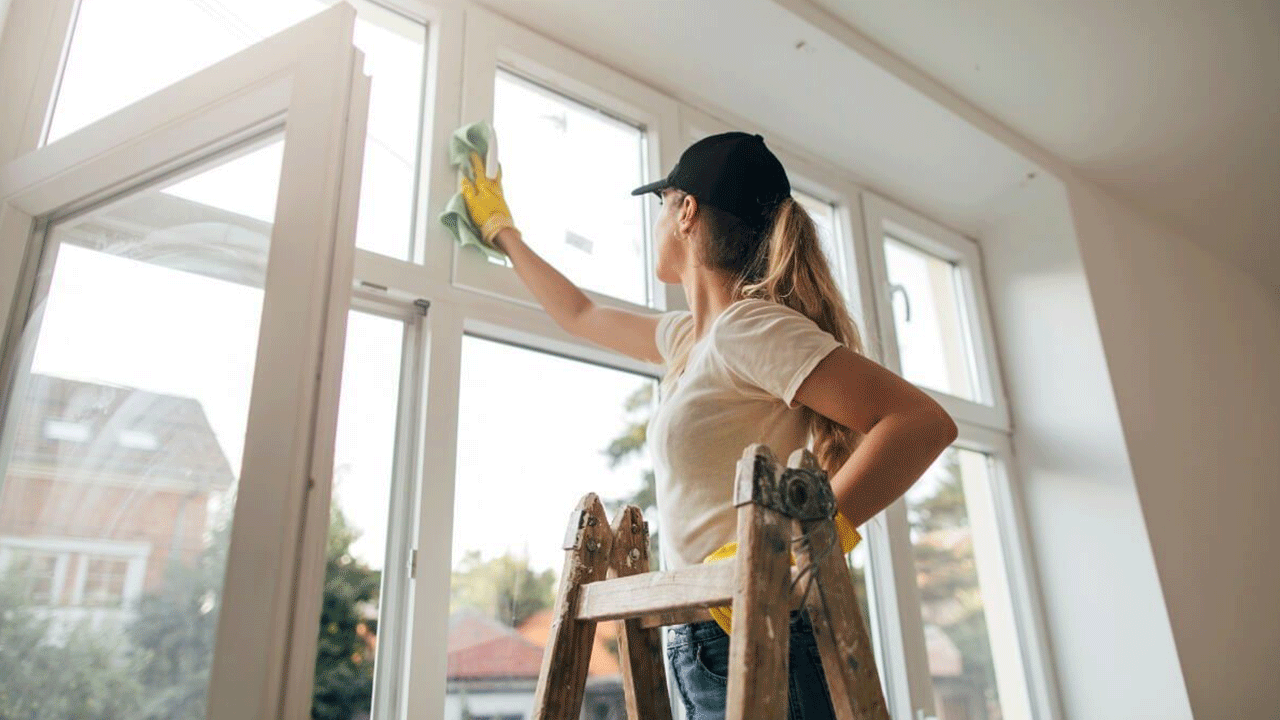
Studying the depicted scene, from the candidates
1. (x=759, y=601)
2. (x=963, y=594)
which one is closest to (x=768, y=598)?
(x=759, y=601)

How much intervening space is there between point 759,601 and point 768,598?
1 cm

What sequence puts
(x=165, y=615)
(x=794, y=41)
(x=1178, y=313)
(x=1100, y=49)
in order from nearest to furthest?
1. (x=165, y=615)
2. (x=794, y=41)
3. (x=1100, y=49)
4. (x=1178, y=313)

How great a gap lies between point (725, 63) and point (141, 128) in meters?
1.44

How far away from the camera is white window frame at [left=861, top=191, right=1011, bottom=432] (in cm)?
259

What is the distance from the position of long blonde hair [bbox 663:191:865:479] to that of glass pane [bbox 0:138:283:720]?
1.92ft

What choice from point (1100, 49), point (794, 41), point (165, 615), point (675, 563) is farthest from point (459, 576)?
point (1100, 49)

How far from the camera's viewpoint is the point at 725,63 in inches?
87.9

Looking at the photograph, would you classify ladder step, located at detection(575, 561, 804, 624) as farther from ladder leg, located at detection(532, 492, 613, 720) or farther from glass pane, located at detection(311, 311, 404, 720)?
glass pane, located at detection(311, 311, 404, 720)

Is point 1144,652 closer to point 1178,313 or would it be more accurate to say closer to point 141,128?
point 1178,313

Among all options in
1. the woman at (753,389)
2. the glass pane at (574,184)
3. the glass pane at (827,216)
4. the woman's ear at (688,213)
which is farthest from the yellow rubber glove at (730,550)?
the glass pane at (827,216)

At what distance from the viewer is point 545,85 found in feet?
6.81

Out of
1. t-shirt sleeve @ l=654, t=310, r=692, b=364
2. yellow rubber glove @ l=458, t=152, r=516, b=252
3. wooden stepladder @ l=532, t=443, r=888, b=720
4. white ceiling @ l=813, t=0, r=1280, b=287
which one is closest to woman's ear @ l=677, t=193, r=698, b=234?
t-shirt sleeve @ l=654, t=310, r=692, b=364

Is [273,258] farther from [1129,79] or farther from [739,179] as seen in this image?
[1129,79]

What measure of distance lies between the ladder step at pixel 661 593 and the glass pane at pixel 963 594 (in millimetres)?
1504
